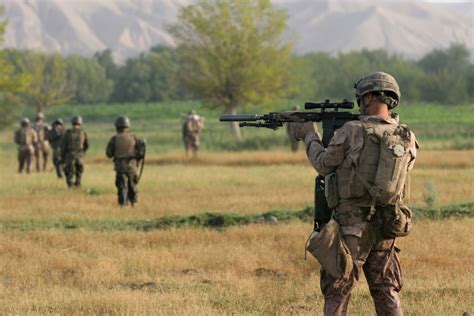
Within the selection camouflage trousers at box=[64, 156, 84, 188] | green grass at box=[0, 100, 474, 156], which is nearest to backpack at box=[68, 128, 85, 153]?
camouflage trousers at box=[64, 156, 84, 188]

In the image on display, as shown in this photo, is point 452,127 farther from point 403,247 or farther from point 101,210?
point 403,247

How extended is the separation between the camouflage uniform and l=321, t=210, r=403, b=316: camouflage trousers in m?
11.0

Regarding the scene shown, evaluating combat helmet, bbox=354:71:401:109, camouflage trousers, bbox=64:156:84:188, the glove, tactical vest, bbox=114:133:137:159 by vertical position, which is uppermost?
combat helmet, bbox=354:71:401:109

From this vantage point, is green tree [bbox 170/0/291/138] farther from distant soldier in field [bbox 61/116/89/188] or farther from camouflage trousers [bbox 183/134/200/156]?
distant soldier in field [bbox 61/116/89/188]

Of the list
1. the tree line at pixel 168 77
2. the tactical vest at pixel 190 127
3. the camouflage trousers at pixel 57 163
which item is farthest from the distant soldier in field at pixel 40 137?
the tree line at pixel 168 77

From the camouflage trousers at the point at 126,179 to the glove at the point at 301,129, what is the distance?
1079 centimetres

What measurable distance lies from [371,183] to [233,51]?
1738 inches

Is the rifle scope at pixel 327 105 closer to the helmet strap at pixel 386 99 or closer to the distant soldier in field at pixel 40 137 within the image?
the helmet strap at pixel 386 99

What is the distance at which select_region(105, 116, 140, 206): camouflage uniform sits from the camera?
1686 cm

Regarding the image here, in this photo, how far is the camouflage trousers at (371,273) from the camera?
19.8 feet

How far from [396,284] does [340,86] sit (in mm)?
101192

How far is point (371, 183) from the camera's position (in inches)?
234

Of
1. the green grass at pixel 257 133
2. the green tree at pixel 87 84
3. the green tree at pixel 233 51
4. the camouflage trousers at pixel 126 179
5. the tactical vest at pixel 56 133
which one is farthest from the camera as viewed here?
the green tree at pixel 87 84

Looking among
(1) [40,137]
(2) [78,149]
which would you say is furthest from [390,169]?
(1) [40,137]
